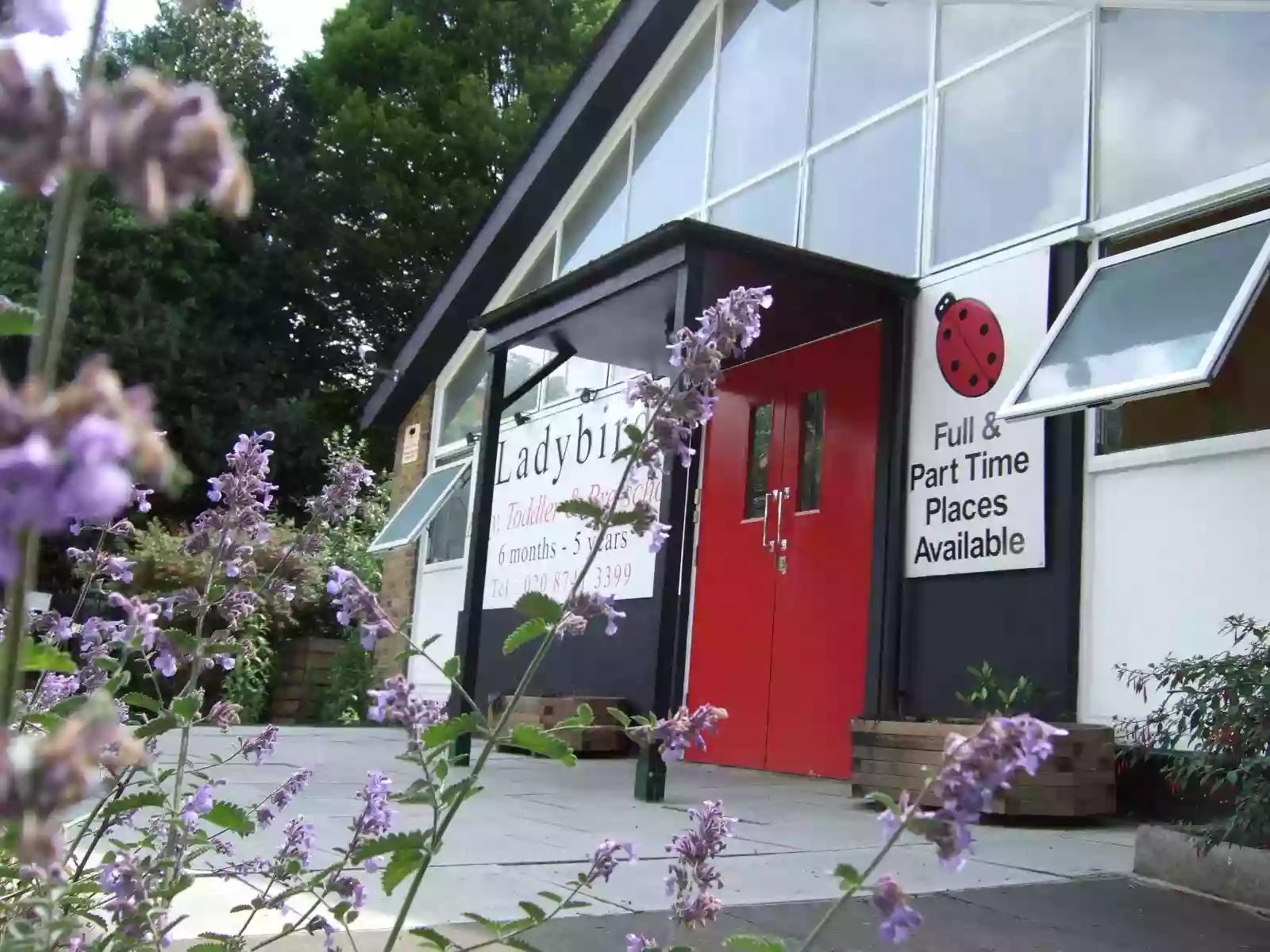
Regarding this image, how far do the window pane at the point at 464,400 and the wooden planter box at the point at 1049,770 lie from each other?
5.98 meters

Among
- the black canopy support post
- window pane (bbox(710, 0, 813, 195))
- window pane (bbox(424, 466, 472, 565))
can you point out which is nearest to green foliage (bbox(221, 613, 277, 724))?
window pane (bbox(424, 466, 472, 565))

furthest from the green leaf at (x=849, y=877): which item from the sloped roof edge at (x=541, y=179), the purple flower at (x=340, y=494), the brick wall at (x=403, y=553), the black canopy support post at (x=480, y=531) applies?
the brick wall at (x=403, y=553)

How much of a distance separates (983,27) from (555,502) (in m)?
3.95

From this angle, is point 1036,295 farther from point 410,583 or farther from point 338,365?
point 338,365

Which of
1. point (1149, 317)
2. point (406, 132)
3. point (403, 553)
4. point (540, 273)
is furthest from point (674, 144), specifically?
point (406, 132)

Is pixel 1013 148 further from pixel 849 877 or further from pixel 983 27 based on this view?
pixel 849 877

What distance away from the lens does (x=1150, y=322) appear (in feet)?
13.8

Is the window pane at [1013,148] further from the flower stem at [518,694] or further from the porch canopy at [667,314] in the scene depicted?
the flower stem at [518,694]

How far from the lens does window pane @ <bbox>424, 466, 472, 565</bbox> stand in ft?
31.9

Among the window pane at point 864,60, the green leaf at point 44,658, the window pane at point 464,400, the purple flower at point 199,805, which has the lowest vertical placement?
the purple flower at point 199,805

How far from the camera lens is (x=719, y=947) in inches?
86.4

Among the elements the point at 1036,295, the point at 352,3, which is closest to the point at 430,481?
the point at 1036,295

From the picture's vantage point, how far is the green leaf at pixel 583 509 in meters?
1.29

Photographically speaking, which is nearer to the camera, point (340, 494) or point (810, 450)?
point (340, 494)
